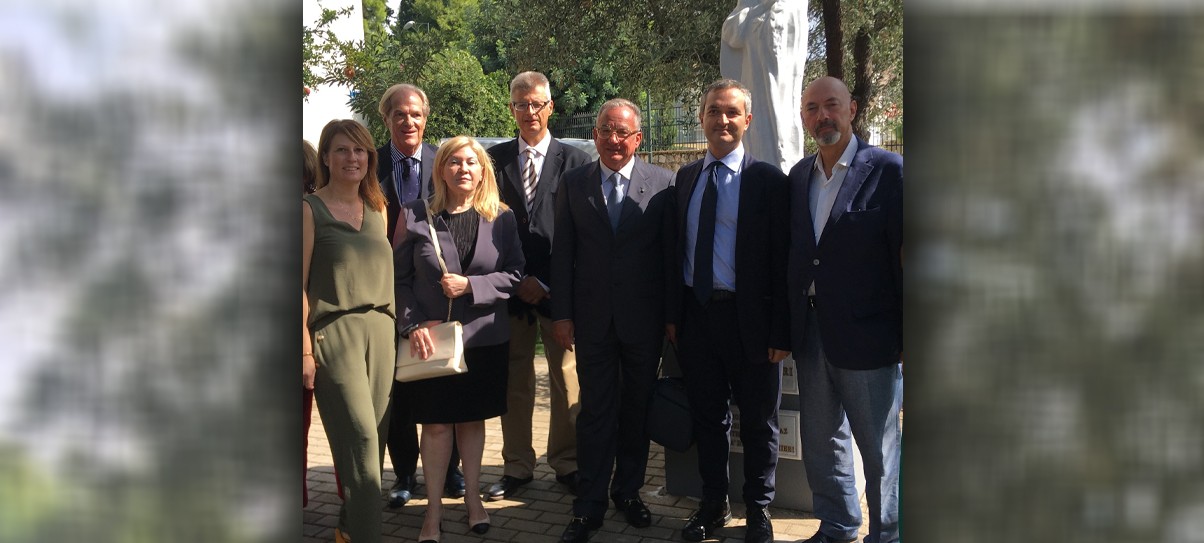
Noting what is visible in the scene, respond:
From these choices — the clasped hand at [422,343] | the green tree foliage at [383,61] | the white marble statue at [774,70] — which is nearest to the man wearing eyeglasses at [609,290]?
the clasped hand at [422,343]

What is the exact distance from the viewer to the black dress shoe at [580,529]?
449 centimetres

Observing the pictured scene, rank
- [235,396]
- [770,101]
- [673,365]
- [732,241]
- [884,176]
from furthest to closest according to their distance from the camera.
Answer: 1. [770,101]
2. [673,365]
3. [732,241]
4. [884,176]
5. [235,396]

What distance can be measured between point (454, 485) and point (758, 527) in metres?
1.80

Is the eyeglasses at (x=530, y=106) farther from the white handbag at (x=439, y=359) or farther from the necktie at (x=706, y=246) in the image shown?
the white handbag at (x=439, y=359)

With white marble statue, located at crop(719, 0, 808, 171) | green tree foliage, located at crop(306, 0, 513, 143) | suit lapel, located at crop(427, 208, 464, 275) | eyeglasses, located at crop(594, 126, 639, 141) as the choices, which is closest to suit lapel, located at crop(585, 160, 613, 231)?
eyeglasses, located at crop(594, 126, 639, 141)

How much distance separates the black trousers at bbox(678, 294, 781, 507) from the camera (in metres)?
4.35

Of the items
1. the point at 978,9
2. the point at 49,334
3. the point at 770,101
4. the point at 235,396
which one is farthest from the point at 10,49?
the point at 770,101

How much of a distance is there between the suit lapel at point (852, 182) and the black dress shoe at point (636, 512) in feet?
5.84

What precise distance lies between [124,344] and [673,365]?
3.73 m

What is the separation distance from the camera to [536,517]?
16.4ft

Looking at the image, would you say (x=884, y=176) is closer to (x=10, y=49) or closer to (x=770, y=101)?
(x=770, y=101)

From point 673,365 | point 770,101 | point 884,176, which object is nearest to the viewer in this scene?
point 884,176

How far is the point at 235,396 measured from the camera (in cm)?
147

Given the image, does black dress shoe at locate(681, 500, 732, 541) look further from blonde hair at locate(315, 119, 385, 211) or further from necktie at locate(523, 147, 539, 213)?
blonde hair at locate(315, 119, 385, 211)
